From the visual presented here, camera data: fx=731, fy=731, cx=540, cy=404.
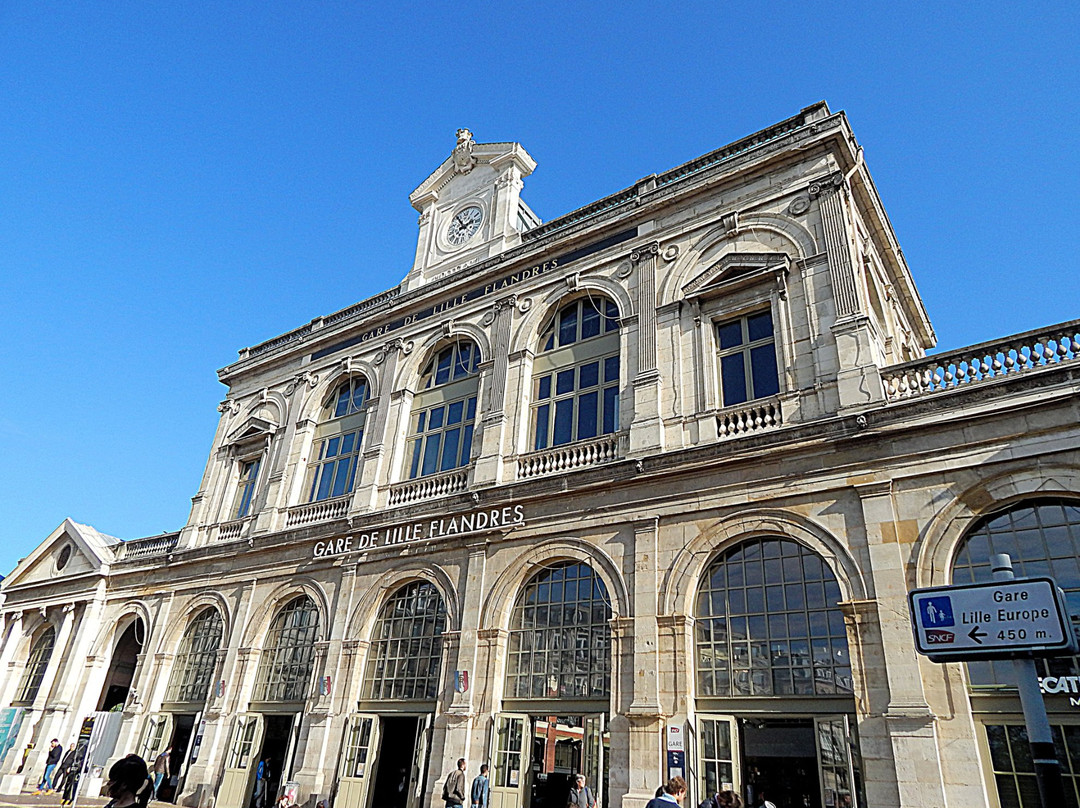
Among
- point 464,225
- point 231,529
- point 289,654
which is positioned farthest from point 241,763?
point 464,225

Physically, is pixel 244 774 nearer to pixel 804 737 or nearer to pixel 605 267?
pixel 804 737

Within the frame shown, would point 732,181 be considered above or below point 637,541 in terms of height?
→ above

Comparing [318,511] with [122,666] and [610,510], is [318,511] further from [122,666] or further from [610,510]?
[122,666]

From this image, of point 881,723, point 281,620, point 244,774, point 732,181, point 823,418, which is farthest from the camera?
point 281,620

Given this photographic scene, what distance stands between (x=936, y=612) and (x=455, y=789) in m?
11.1

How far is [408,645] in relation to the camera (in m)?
16.8

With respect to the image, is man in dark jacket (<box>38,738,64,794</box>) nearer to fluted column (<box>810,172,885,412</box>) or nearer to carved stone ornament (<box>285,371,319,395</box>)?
carved stone ornament (<box>285,371,319,395</box>)

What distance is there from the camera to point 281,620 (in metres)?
19.8

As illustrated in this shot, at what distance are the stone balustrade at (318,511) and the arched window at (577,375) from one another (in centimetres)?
618

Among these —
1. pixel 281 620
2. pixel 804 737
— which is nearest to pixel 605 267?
pixel 804 737

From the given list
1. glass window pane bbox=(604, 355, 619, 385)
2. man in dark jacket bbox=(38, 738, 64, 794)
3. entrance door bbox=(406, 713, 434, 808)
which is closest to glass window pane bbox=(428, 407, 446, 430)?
glass window pane bbox=(604, 355, 619, 385)

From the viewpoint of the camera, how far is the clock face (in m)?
22.7

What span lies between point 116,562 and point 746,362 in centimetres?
2198

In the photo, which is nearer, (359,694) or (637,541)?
(637,541)
